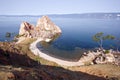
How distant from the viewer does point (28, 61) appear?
4319cm

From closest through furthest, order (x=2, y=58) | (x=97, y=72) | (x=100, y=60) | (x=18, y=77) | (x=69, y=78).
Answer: (x=18, y=77) → (x=69, y=78) → (x=2, y=58) → (x=97, y=72) → (x=100, y=60)

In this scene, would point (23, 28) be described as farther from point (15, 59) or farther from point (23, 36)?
point (15, 59)

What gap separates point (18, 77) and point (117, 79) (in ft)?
76.3

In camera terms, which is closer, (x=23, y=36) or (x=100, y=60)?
(x=100, y=60)

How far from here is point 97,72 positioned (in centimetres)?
5138

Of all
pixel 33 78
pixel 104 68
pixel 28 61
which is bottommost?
pixel 104 68

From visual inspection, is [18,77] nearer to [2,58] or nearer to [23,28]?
[2,58]

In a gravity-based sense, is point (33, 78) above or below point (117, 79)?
above

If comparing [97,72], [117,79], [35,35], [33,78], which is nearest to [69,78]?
[33,78]

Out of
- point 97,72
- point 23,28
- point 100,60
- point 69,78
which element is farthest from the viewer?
point 23,28

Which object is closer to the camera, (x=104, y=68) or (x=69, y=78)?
(x=69, y=78)

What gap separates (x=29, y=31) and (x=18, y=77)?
152m

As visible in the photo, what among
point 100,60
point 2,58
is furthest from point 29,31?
point 2,58

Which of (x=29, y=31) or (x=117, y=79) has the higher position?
(x=117, y=79)
